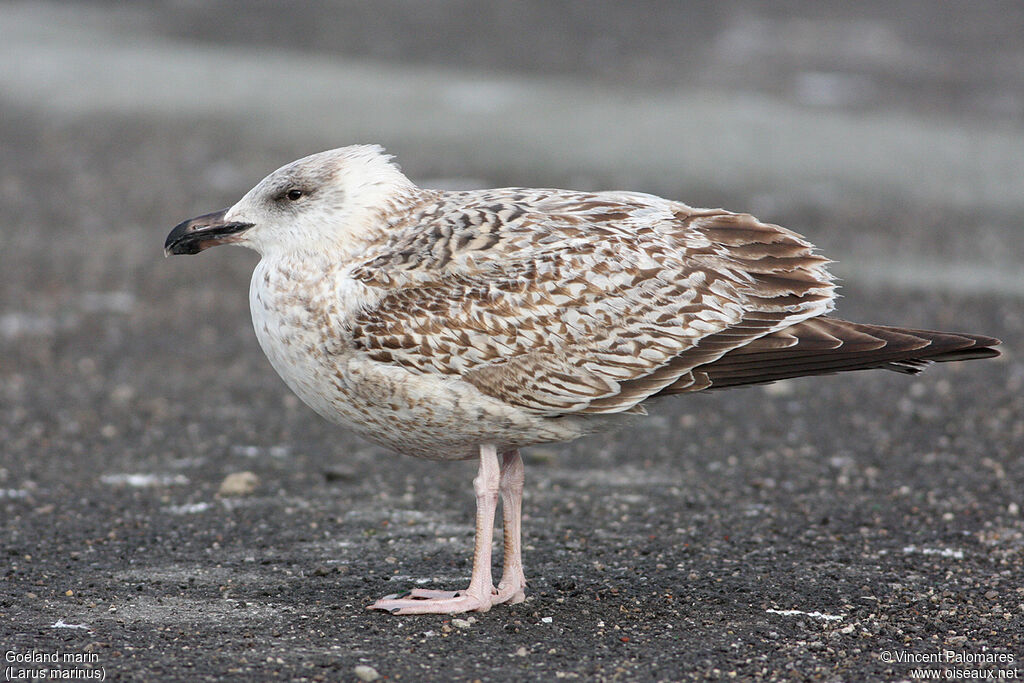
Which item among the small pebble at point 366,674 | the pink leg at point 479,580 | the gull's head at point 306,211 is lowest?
the small pebble at point 366,674

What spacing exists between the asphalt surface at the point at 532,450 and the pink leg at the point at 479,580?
0.10 m

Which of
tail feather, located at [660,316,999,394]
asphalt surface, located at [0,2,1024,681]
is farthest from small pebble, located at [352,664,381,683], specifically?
tail feather, located at [660,316,999,394]

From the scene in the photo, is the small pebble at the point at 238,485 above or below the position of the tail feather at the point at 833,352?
below

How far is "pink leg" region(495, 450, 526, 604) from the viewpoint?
5.85 m

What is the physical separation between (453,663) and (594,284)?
1762 millimetres

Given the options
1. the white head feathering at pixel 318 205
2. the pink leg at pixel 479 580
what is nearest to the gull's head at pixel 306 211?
the white head feathering at pixel 318 205

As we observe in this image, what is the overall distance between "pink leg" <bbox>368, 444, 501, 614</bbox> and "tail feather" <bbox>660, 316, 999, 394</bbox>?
2.93 ft

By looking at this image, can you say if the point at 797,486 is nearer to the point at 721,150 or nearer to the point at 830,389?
the point at 830,389

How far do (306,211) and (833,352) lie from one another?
251 centimetres

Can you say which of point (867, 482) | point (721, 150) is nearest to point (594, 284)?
point (867, 482)

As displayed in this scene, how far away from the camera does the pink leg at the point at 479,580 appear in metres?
5.69

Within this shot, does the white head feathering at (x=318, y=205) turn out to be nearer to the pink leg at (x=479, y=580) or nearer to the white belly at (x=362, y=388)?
the white belly at (x=362, y=388)

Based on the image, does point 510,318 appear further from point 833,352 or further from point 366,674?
point 366,674

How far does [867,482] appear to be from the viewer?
7.68 m
